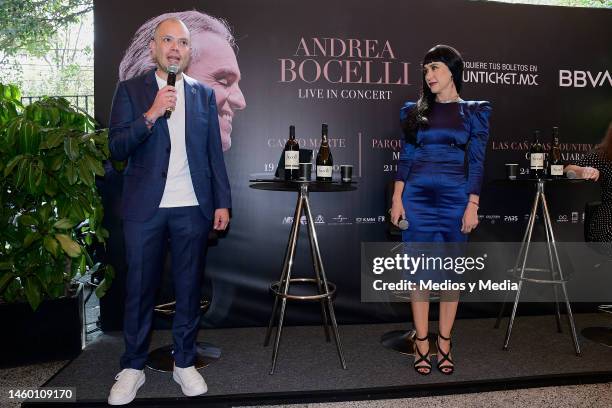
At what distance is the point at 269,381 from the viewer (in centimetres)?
234

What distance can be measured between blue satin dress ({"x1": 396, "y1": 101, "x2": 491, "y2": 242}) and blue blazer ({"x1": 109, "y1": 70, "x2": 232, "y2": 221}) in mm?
1090

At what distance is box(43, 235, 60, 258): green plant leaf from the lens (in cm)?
233

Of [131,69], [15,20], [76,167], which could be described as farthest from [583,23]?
[15,20]

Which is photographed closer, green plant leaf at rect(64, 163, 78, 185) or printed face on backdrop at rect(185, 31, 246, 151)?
green plant leaf at rect(64, 163, 78, 185)

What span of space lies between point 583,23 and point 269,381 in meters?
3.51

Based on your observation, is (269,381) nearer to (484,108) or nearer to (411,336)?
(411,336)

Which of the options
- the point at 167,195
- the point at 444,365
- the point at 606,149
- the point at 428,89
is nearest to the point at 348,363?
the point at 444,365

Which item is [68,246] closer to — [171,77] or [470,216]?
[171,77]

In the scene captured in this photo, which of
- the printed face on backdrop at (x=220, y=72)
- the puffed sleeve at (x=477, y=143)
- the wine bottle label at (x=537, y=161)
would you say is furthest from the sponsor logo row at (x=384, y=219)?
the puffed sleeve at (x=477, y=143)

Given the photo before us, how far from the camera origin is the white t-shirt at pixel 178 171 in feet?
6.79

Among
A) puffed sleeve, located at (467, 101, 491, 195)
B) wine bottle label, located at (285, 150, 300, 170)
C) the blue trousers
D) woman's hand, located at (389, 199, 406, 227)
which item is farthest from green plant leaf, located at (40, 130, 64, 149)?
puffed sleeve, located at (467, 101, 491, 195)

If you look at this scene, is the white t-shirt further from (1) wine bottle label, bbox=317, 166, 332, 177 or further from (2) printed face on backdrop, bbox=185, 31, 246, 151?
(2) printed face on backdrop, bbox=185, 31, 246, 151

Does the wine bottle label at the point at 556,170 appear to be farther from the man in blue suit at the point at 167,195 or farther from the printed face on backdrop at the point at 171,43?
the printed face on backdrop at the point at 171,43

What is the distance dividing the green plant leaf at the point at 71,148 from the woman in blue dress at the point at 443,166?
5.53 ft
